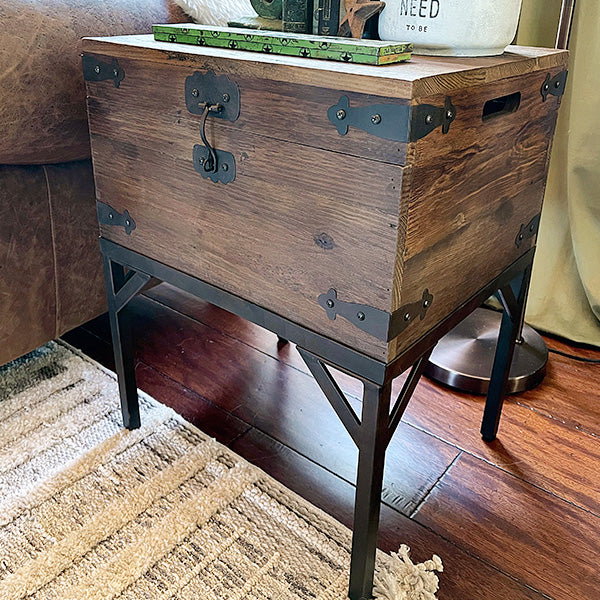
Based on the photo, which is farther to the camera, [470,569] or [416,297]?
[470,569]

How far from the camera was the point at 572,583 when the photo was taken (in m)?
0.87

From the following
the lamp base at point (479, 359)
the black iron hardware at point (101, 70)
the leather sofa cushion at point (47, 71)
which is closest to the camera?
the black iron hardware at point (101, 70)

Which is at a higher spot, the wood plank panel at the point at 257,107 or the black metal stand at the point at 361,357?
the wood plank panel at the point at 257,107

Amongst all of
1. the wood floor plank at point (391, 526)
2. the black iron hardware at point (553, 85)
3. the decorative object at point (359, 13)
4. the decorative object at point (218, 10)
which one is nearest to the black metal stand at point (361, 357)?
the wood floor plank at point (391, 526)

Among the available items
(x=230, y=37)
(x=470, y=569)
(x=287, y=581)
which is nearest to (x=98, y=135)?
(x=230, y=37)

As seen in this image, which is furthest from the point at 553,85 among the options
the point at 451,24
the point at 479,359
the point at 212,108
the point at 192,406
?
the point at 192,406

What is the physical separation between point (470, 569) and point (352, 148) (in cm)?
62

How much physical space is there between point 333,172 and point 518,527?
0.64m

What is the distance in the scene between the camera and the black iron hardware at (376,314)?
0.67 m

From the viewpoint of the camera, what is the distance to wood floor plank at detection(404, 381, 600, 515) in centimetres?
104

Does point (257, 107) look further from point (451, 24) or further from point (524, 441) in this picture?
point (524, 441)

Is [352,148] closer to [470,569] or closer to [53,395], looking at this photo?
[470,569]

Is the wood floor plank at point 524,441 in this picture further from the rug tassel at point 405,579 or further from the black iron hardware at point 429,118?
the black iron hardware at point 429,118

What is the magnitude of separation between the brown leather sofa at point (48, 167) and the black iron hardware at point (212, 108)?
0.36 meters
